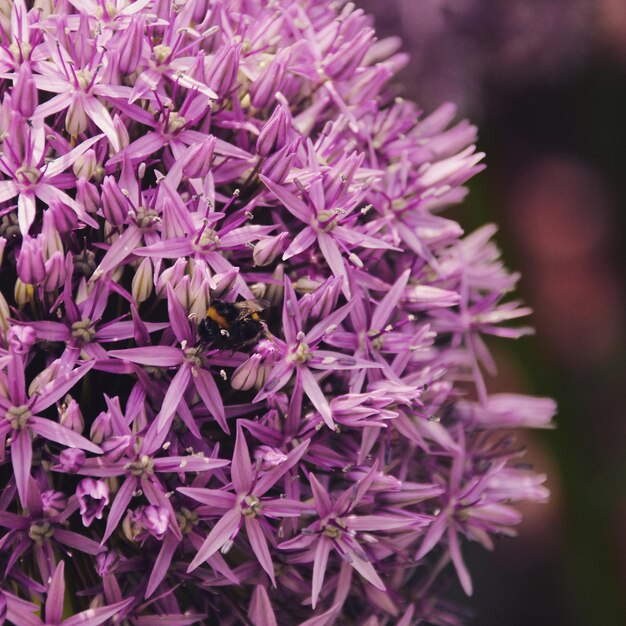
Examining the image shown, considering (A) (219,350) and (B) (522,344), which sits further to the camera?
(B) (522,344)

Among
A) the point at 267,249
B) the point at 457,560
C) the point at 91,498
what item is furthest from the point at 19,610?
the point at 457,560

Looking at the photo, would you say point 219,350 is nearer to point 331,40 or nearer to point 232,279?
point 232,279

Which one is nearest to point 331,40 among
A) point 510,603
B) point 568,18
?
point 568,18

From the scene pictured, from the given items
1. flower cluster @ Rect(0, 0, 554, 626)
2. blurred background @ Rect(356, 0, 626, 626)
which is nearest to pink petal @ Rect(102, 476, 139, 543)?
flower cluster @ Rect(0, 0, 554, 626)

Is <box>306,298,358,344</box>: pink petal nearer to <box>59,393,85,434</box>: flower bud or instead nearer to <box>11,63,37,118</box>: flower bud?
<box>59,393,85,434</box>: flower bud

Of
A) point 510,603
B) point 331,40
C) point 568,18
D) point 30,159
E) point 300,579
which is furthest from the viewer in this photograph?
point 510,603

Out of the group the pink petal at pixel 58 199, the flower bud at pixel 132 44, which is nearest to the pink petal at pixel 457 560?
the pink petal at pixel 58 199

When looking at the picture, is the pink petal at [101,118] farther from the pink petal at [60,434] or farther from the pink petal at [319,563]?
the pink petal at [319,563]
